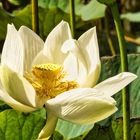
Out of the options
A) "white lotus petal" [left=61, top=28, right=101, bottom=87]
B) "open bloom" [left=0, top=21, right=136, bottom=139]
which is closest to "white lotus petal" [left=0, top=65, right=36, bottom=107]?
"open bloom" [left=0, top=21, right=136, bottom=139]

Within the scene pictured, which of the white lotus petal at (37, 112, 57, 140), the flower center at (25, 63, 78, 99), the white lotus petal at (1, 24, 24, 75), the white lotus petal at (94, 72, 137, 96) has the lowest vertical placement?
the white lotus petal at (37, 112, 57, 140)

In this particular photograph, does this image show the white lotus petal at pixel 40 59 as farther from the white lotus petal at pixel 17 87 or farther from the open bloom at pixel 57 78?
the white lotus petal at pixel 17 87

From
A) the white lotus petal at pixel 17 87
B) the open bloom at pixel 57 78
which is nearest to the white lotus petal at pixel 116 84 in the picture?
the open bloom at pixel 57 78

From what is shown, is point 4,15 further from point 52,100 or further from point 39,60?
point 52,100

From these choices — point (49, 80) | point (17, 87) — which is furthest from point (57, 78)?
point (17, 87)

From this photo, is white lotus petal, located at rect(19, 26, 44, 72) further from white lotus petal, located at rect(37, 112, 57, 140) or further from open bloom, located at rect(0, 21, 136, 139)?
white lotus petal, located at rect(37, 112, 57, 140)

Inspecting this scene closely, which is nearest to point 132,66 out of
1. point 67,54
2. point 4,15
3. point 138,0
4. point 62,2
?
point 67,54
